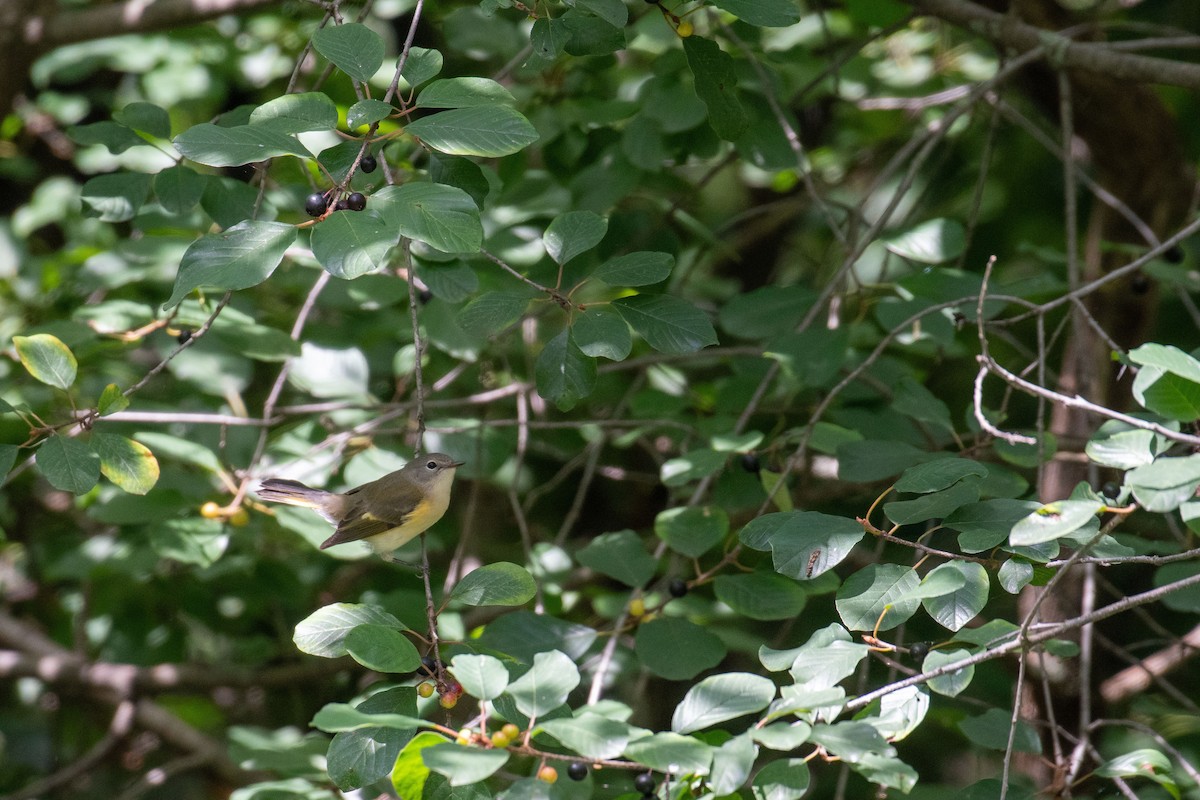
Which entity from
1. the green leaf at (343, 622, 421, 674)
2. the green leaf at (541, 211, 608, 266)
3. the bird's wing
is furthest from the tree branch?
the green leaf at (343, 622, 421, 674)

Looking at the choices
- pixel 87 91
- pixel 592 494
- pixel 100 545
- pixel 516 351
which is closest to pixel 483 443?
pixel 516 351

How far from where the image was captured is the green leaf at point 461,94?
6.10 ft

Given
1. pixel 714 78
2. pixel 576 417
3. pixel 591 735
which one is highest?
pixel 714 78

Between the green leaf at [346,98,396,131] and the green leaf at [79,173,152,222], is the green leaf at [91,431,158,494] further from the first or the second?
the green leaf at [346,98,396,131]

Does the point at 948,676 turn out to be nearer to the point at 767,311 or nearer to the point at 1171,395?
the point at 1171,395

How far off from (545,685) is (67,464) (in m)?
1.09

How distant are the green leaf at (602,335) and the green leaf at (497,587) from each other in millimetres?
432

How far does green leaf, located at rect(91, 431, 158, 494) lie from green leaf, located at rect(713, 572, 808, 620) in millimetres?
1264

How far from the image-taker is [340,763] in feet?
5.65

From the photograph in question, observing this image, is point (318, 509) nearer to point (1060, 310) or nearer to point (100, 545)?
point (100, 545)

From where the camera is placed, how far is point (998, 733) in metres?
2.10

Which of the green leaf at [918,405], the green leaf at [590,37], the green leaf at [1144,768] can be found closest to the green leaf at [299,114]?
the green leaf at [590,37]

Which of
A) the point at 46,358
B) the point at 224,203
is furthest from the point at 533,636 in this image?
the point at 224,203

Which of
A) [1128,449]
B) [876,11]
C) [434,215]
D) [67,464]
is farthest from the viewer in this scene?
[876,11]
